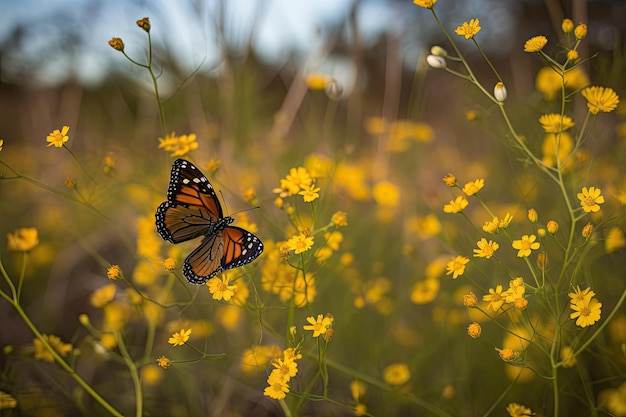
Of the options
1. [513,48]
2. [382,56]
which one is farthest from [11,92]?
[513,48]

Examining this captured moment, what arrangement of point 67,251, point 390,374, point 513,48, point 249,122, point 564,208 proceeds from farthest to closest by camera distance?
point 513,48
point 67,251
point 249,122
point 564,208
point 390,374

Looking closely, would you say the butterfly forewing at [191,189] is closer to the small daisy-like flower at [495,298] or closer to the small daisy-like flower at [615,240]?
the small daisy-like flower at [495,298]

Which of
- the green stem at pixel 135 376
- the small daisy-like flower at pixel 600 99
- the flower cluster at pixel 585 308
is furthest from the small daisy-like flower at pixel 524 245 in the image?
the green stem at pixel 135 376

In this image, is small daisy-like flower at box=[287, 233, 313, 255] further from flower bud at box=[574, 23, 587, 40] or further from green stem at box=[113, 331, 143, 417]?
flower bud at box=[574, 23, 587, 40]

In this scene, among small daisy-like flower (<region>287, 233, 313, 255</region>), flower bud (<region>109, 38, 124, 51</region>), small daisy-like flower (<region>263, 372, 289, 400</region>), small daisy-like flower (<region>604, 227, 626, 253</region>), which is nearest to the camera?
small daisy-like flower (<region>263, 372, 289, 400</region>)

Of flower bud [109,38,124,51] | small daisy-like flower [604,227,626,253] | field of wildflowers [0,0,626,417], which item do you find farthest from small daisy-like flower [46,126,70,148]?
small daisy-like flower [604,227,626,253]

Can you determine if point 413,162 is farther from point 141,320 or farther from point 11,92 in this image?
point 11,92

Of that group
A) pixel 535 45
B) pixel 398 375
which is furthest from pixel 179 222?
pixel 535 45

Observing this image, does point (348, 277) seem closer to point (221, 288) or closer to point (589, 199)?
point (221, 288)
